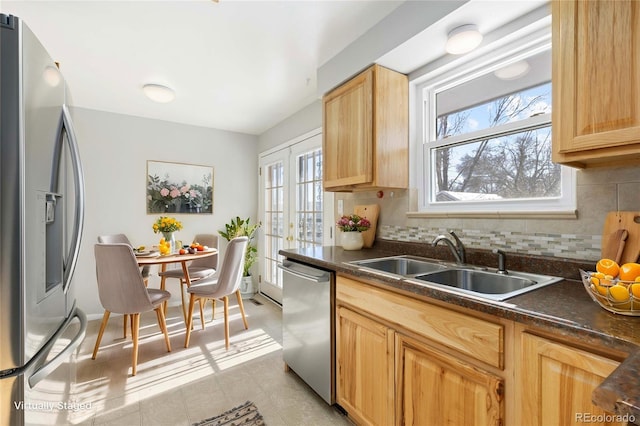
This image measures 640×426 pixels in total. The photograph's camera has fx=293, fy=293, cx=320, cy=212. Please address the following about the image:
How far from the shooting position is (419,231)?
1.99m

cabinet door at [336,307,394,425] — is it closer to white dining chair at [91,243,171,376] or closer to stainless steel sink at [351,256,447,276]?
stainless steel sink at [351,256,447,276]

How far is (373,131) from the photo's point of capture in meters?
1.96

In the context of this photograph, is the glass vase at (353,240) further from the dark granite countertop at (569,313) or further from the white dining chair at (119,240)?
the white dining chair at (119,240)

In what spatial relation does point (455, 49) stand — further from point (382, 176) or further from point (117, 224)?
point (117, 224)

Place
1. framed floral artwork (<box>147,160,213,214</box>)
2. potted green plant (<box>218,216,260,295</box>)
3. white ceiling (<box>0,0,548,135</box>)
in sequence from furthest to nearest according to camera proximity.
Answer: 1. potted green plant (<box>218,216,260,295</box>)
2. framed floral artwork (<box>147,160,213,214</box>)
3. white ceiling (<box>0,0,548,135</box>)

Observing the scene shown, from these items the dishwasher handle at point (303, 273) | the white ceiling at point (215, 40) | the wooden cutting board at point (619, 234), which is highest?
Answer: the white ceiling at point (215, 40)

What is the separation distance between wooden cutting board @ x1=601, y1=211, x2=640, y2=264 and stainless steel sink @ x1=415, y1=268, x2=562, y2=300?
0.70 ft

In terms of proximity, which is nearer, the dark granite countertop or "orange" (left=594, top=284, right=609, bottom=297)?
the dark granite countertop

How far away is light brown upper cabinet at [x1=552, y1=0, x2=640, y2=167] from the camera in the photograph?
945 millimetres

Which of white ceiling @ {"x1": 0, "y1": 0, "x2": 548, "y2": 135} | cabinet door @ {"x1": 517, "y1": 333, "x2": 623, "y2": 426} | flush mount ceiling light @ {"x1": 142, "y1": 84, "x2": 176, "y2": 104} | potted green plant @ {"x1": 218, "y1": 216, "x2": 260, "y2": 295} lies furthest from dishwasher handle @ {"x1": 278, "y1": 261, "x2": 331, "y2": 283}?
potted green plant @ {"x1": 218, "y1": 216, "x2": 260, "y2": 295}

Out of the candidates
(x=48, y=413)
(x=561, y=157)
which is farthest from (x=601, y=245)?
(x=48, y=413)

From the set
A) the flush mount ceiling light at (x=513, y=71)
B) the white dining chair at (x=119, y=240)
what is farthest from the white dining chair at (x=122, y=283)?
the flush mount ceiling light at (x=513, y=71)

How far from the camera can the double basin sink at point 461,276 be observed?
131cm

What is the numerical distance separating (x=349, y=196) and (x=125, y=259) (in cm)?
185
